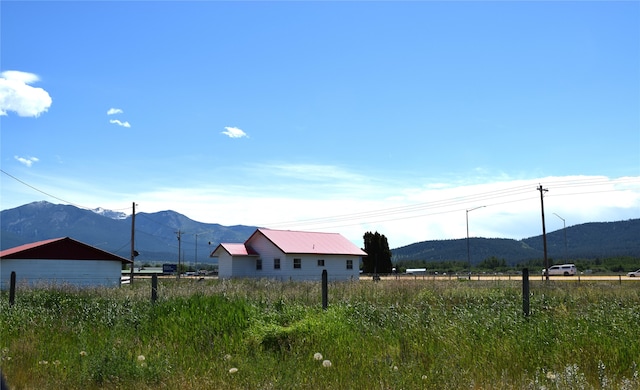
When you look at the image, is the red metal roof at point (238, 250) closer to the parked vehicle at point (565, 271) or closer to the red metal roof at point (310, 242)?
the red metal roof at point (310, 242)

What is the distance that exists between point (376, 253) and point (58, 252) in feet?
156

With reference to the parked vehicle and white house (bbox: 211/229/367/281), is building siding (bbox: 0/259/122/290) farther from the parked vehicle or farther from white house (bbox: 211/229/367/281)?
the parked vehicle

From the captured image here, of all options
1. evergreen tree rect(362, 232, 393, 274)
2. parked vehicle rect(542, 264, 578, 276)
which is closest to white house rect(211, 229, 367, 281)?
evergreen tree rect(362, 232, 393, 274)

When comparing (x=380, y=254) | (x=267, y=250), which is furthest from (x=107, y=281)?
(x=380, y=254)

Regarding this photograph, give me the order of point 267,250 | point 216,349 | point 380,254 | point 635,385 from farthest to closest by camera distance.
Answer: point 380,254
point 267,250
point 216,349
point 635,385

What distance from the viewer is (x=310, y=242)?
2137 inches

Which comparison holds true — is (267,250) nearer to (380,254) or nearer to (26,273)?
(26,273)

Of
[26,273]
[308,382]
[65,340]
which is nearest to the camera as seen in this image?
[308,382]

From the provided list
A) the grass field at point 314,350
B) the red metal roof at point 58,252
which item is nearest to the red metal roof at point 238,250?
the red metal roof at point 58,252

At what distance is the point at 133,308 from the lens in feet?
44.8

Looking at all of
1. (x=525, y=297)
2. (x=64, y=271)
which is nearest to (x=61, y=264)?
(x=64, y=271)

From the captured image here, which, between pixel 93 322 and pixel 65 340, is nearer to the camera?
pixel 65 340

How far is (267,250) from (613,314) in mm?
43111

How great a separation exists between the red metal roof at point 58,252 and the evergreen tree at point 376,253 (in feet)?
144
